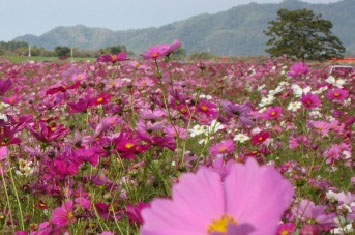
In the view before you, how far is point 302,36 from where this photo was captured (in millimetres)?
26859

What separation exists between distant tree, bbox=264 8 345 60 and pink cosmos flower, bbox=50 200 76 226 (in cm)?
2571

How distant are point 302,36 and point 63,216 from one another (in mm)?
27411

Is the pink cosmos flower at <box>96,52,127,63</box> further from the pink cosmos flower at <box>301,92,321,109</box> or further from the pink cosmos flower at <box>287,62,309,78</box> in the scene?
the pink cosmos flower at <box>287,62,309,78</box>

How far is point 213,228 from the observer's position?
34cm

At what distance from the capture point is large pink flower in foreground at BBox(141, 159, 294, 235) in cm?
31

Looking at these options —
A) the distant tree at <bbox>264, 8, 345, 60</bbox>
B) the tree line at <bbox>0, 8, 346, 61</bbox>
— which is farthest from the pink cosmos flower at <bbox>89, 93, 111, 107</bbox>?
the distant tree at <bbox>264, 8, 345, 60</bbox>

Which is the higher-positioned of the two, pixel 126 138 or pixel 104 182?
pixel 126 138

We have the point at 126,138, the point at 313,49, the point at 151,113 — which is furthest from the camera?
the point at 313,49

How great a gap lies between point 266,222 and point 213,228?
0.05 meters

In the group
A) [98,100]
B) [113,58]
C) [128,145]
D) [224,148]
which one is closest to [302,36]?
[113,58]

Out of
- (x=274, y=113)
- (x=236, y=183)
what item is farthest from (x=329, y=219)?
(x=274, y=113)

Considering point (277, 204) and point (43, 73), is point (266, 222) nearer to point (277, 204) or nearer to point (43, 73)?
point (277, 204)

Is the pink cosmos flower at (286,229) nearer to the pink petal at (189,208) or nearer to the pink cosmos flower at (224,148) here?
the pink petal at (189,208)

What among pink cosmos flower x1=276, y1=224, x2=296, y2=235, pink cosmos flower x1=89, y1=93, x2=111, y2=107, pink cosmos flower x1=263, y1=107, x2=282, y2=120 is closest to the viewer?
pink cosmos flower x1=276, y1=224, x2=296, y2=235
